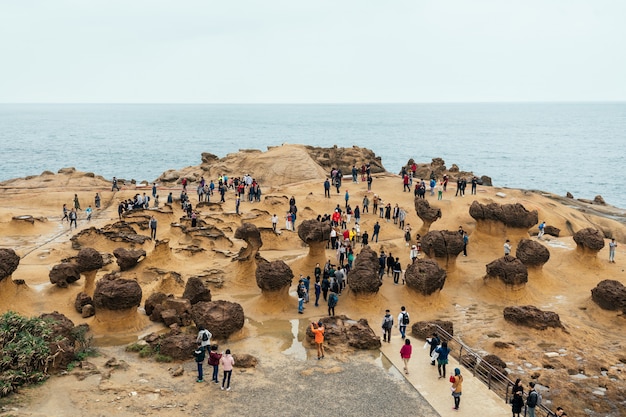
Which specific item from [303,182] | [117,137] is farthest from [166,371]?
[117,137]

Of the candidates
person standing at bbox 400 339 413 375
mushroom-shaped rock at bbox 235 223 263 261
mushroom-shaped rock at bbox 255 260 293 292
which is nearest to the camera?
person standing at bbox 400 339 413 375

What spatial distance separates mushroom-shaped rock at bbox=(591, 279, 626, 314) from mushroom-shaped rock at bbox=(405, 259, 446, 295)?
281 inches

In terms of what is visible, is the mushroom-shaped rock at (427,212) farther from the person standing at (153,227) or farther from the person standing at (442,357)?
the person standing at (442,357)

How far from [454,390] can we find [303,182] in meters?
35.8

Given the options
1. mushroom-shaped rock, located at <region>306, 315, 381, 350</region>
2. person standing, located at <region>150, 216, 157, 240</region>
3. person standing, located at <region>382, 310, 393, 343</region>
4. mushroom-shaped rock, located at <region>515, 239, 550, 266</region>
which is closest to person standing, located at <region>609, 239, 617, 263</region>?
mushroom-shaped rock, located at <region>515, 239, 550, 266</region>

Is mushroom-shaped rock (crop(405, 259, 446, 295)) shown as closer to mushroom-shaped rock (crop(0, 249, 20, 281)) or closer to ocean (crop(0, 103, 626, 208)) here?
mushroom-shaped rock (crop(0, 249, 20, 281))

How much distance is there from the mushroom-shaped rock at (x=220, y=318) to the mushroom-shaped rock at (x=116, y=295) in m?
2.33

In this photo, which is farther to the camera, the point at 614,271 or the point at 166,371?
the point at 614,271

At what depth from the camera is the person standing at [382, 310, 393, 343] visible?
20844mm

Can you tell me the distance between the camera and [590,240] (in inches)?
1220

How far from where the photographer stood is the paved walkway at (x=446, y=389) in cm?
1619

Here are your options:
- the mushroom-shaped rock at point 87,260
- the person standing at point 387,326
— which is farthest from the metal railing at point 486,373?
the mushroom-shaped rock at point 87,260

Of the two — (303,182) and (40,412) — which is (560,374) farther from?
(303,182)

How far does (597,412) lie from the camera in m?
18.3
